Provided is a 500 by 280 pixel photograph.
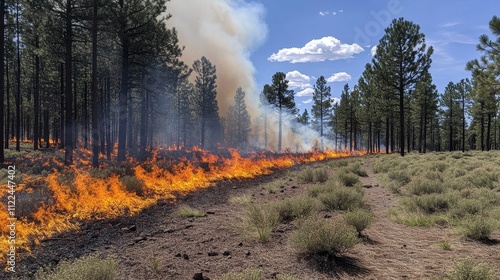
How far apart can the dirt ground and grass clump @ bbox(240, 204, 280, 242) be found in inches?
5.8

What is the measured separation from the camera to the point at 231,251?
4730 millimetres

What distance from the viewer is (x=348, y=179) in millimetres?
11211

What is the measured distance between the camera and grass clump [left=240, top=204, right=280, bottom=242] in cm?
517

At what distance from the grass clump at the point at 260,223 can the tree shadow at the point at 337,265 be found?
98 centimetres

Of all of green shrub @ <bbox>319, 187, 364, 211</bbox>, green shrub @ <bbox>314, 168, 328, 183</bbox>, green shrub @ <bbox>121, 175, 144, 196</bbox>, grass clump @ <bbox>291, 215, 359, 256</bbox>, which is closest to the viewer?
grass clump @ <bbox>291, 215, 359, 256</bbox>

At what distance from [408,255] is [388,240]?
728 millimetres

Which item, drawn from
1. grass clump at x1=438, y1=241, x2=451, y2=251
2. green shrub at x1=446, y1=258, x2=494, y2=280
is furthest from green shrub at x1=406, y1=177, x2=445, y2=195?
green shrub at x1=446, y1=258, x2=494, y2=280

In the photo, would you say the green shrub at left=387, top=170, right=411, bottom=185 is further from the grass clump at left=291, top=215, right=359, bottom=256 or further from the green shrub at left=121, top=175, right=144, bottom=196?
the green shrub at left=121, top=175, right=144, bottom=196

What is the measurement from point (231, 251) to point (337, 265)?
1.65 metres

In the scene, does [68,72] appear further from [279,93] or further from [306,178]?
[279,93]

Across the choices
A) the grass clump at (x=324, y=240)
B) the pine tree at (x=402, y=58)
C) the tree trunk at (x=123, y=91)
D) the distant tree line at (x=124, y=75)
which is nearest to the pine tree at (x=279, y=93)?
the distant tree line at (x=124, y=75)

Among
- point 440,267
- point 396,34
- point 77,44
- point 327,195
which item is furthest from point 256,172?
point 396,34

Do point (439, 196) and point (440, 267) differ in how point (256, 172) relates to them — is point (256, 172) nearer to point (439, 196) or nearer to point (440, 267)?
point (439, 196)

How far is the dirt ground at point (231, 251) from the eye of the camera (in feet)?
13.1
